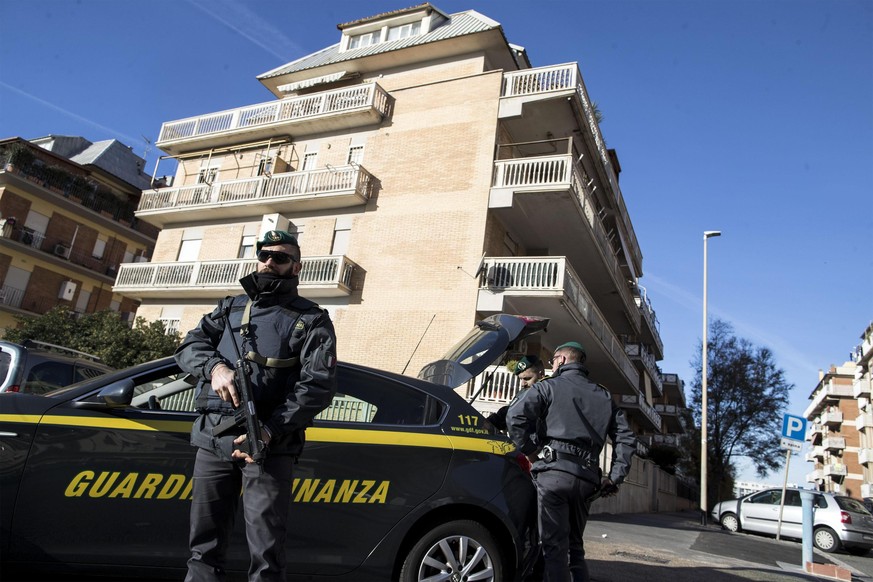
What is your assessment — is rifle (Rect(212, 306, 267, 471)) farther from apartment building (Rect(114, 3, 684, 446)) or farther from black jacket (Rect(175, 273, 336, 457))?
apartment building (Rect(114, 3, 684, 446))

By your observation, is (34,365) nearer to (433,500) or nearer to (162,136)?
(433,500)

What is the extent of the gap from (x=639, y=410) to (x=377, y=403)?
99.4 ft

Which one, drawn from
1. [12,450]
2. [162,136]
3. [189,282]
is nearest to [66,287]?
[162,136]

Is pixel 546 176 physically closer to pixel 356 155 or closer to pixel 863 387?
pixel 356 155

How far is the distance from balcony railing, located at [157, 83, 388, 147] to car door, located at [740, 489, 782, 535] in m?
17.2

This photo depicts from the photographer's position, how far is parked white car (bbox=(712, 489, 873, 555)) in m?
14.6

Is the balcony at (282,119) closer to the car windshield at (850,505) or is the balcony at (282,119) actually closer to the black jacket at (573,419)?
the car windshield at (850,505)

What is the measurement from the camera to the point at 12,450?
3367 mm

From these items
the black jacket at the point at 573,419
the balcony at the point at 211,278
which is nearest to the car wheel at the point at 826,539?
the black jacket at the point at 573,419

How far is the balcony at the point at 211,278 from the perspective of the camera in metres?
19.4

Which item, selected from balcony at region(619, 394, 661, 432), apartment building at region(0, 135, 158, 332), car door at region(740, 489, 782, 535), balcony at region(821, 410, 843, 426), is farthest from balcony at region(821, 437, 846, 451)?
apartment building at region(0, 135, 158, 332)

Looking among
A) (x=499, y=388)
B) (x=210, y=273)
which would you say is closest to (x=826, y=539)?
(x=499, y=388)

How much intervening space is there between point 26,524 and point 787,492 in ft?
61.5

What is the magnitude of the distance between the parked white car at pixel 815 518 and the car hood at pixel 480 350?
12.5 metres
